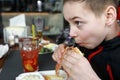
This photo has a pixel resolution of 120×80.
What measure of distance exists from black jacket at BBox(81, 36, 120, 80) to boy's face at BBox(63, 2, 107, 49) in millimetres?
47

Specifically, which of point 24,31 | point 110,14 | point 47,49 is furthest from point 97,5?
point 24,31

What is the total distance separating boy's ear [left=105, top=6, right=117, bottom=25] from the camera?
0.91 metres

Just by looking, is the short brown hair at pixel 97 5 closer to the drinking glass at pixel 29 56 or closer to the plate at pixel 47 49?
the drinking glass at pixel 29 56

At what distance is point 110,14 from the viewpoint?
0.91m

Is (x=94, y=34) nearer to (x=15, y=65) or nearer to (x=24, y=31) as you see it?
(x=15, y=65)

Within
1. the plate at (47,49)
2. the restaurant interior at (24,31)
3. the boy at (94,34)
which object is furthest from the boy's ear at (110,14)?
the plate at (47,49)

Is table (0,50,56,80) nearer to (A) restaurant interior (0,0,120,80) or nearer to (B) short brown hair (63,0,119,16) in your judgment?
(A) restaurant interior (0,0,120,80)

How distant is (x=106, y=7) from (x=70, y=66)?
254 mm

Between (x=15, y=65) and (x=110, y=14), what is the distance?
560 millimetres

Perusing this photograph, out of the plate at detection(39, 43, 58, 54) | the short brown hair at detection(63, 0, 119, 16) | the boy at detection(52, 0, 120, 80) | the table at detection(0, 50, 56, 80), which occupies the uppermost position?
the short brown hair at detection(63, 0, 119, 16)

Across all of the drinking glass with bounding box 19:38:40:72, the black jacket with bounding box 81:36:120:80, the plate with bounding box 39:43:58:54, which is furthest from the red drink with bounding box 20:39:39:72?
the black jacket with bounding box 81:36:120:80

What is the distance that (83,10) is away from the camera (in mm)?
891

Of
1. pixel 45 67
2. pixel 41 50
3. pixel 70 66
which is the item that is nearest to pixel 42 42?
pixel 41 50

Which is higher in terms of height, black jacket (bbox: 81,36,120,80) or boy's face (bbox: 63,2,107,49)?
boy's face (bbox: 63,2,107,49)
